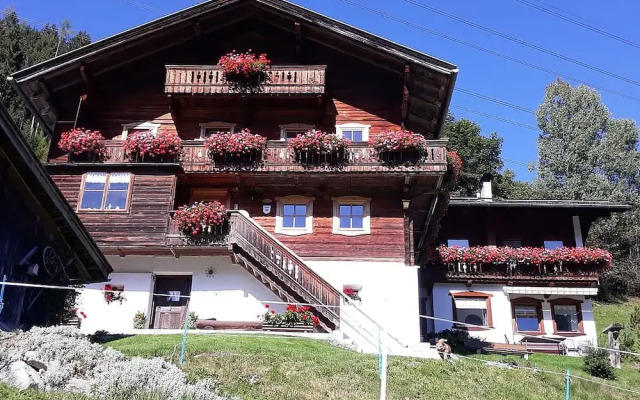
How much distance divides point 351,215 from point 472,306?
24.3 ft

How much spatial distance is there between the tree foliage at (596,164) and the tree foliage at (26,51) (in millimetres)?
39115

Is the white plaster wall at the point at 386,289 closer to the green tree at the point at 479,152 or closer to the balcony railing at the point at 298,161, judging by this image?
the balcony railing at the point at 298,161

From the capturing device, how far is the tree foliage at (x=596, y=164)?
41.6m

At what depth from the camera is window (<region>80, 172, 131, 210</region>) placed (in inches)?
867

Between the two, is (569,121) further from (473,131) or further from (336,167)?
(336,167)

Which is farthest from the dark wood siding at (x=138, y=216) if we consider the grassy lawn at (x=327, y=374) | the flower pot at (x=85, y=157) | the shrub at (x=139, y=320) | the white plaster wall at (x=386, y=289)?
the grassy lawn at (x=327, y=374)

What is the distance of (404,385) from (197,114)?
14.9 metres

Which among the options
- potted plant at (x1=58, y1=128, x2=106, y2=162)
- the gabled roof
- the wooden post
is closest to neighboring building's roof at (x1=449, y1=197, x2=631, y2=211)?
the gabled roof

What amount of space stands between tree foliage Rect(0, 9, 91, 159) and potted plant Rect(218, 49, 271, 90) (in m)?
34.7

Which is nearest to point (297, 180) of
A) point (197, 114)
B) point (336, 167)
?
Answer: point (336, 167)

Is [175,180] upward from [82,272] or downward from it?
upward

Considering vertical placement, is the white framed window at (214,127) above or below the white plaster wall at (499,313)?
above

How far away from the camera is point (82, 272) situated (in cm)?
1532

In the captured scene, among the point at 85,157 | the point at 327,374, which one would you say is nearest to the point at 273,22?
the point at 85,157
